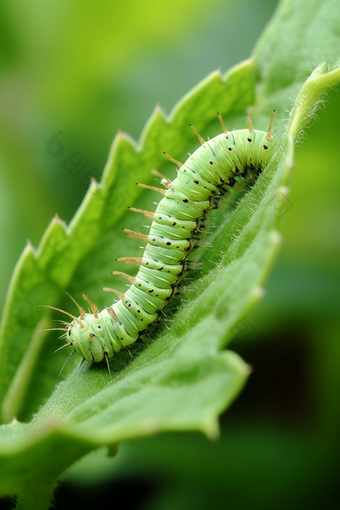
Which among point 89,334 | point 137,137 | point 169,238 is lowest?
point 89,334

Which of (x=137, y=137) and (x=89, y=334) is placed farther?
(x=137, y=137)

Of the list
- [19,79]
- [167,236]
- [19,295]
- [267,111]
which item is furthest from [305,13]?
[19,79]

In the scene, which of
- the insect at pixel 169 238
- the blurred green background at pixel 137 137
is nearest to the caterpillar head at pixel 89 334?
the insect at pixel 169 238

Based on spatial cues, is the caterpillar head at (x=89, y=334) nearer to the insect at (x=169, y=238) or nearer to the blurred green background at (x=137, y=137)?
the insect at (x=169, y=238)

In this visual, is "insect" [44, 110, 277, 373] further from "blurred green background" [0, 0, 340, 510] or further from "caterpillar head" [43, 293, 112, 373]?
"blurred green background" [0, 0, 340, 510]

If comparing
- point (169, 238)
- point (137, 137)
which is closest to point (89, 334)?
point (169, 238)

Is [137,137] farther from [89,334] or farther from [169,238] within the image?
[89,334]
